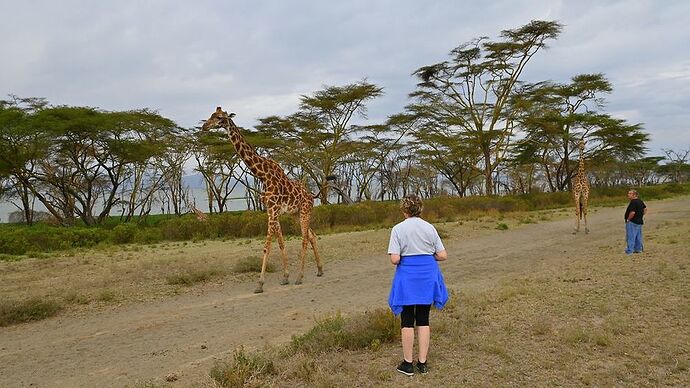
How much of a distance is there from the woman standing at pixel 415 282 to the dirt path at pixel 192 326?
1888mm

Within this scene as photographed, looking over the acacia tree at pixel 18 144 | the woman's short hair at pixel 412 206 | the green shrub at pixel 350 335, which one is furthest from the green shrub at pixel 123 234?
the woman's short hair at pixel 412 206

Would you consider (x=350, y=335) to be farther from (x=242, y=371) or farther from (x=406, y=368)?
(x=242, y=371)

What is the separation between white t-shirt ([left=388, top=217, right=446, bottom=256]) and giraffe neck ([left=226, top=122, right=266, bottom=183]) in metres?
5.85

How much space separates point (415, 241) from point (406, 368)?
3.44 feet

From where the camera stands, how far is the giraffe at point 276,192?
9.34 meters

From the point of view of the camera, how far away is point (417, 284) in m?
4.22

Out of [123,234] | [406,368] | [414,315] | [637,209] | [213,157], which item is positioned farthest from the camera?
[213,157]

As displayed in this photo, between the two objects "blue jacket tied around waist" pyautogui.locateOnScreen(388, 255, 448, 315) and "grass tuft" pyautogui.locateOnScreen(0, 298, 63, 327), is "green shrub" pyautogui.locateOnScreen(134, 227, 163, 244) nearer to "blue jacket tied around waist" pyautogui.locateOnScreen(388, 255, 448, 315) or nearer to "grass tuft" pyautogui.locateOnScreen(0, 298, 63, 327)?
"grass tuft" pyautogui.locateOnScreen(0, 298, 63, 327)

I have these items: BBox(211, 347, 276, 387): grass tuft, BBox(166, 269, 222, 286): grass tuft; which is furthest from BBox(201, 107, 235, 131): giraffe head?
BBox(211, 347, 276, 387): grass tuft

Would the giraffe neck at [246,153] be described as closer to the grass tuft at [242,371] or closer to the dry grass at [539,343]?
the dry grass at [539,343]

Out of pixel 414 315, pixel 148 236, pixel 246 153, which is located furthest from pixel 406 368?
pixel 148 236

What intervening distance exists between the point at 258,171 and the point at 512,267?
5.26 metres

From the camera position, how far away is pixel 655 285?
6773 millimetres

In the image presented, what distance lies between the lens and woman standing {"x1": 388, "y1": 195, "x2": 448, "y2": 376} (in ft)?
13.8
